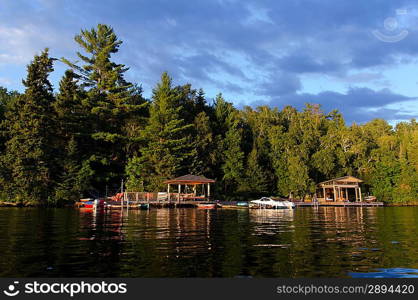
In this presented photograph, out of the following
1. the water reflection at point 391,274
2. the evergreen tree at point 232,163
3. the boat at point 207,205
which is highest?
the evergreen tree at point 232,163

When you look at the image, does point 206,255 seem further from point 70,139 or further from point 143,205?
→ point 70,139

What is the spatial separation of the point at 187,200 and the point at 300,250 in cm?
3856

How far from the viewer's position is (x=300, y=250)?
1338cm

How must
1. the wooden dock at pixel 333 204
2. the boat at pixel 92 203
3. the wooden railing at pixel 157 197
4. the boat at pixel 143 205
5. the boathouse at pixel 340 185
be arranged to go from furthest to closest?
the boathouse at pixel 340 185
the wooden dock at pixel 333 204
the wooden railing at pixel 157 197
the boat at pixel 143 205
the boat at pixel 92 203

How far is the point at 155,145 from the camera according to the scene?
56906mm

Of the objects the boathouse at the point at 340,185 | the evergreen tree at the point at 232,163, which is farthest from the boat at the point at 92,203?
the boathouse at the point at 340,185

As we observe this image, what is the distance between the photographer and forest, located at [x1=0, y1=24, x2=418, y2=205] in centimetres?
4900

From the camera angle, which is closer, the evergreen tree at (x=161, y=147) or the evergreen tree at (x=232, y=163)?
the evergreen tree at (x=161, y=147)

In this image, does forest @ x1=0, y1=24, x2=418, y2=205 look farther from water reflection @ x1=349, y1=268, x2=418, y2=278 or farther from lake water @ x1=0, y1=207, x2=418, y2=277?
water reflection @ x1=349, y1=268, x2=418, y2=278

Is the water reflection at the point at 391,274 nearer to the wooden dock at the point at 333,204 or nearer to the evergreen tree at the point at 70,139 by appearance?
the evergreen tree at the point at 70,139

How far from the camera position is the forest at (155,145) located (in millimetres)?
49000

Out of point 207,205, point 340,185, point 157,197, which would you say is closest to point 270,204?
point 207,205

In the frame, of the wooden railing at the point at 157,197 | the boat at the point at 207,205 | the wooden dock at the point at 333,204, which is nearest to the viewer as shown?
the wooden railing at the point at 157,197

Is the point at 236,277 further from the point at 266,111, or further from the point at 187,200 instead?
the point at 266,111
